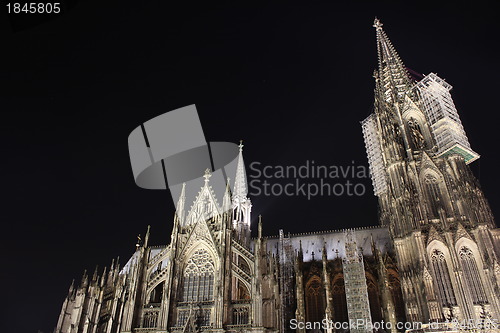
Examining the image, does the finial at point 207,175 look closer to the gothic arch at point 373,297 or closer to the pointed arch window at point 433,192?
the gothic arch at point 373,297

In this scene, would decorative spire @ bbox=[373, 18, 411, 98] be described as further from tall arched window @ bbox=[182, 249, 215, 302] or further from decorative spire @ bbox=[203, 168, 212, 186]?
tall arched window @ bbox=[182, 249, 215, 302]

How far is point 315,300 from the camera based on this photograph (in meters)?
36.6

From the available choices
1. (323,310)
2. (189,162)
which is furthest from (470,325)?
(189,162)

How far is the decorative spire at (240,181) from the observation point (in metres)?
48.4

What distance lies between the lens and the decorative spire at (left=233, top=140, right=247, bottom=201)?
1907 inches

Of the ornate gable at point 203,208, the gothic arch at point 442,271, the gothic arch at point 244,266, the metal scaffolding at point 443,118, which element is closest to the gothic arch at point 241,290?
the gothic arch at point 244,266

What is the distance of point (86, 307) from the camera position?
3356 centimetres

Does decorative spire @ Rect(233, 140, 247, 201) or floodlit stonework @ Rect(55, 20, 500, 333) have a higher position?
decorative spire @ Rect(233, 140, 247, 201)

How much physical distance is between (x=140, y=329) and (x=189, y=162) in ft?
61.3

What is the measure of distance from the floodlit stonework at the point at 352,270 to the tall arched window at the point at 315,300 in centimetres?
10

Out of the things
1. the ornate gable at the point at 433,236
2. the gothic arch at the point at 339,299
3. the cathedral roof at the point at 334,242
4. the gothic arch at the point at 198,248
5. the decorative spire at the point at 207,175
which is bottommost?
the gothic arch at the point at 339,299

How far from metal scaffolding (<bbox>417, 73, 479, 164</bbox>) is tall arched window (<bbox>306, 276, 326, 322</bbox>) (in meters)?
18.0

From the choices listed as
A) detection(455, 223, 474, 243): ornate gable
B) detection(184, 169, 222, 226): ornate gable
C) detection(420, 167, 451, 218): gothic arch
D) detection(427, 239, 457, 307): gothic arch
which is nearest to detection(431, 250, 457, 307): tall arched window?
detection(427, 239, 457, 307): gothic arch

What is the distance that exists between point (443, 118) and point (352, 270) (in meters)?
19.2
